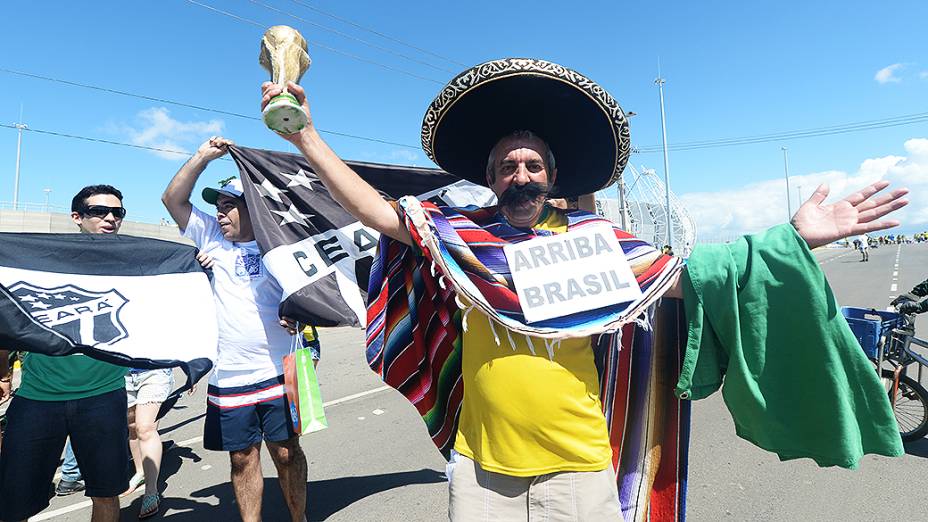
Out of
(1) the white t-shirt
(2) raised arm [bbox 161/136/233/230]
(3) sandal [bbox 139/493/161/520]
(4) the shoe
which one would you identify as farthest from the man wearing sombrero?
(4) the shoe

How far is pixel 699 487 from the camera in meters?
3.52

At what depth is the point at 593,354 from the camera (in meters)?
1.83

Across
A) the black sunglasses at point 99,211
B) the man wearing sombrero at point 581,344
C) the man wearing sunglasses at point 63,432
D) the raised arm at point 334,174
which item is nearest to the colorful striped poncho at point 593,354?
the man wearing sombrero at point 581,344

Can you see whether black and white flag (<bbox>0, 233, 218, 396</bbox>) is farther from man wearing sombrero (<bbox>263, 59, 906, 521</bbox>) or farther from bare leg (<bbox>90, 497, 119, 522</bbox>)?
man wearing sombrero (<bbox>263, 59, 906, 521</bbox>)

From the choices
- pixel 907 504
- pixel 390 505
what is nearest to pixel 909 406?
pixel 907 504

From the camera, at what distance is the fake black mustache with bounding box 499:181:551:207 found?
187 cm

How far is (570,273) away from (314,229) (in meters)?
2.08

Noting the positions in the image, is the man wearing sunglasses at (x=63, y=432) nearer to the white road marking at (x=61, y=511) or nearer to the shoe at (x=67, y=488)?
the white road marking at (x=61, y=511)

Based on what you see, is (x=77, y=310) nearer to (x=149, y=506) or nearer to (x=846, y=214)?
(x=149, y=506)

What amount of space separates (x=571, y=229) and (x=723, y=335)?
630mm

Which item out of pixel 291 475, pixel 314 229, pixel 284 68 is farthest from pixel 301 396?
pixel 284 68

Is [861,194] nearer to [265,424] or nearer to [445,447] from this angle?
[445,447]

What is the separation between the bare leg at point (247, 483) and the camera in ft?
9.33

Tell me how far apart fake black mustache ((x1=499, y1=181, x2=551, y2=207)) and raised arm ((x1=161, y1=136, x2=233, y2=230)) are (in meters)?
2.07
